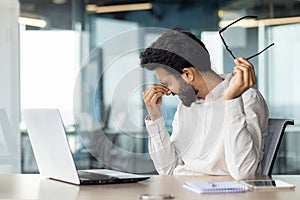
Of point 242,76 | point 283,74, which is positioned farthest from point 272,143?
point 283,74

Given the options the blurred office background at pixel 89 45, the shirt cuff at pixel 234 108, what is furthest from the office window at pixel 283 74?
the shirt cuff at pixel 234 108

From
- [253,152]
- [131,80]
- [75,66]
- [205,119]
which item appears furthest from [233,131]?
[75,66]

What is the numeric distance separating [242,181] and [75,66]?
11.6 ft

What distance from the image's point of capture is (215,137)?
2504mm

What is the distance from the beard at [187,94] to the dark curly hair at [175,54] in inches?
2.8

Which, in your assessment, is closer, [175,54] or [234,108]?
[234,108]

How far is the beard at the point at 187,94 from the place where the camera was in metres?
2.51

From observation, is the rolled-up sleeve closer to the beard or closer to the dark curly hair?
the beard

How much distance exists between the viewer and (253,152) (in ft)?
7.61

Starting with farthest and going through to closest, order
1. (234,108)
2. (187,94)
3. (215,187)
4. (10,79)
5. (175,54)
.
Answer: (10,79), (187,94), (175,54), (234,108), (215,187)

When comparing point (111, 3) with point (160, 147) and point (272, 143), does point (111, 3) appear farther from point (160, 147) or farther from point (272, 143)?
point (272, 143)

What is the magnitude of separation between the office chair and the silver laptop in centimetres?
52

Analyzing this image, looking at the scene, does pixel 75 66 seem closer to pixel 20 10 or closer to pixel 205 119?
pixel 20 10

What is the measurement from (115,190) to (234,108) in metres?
0.53
